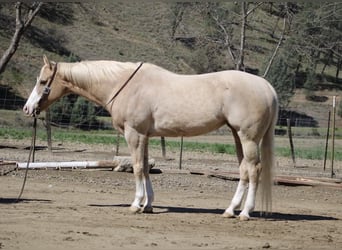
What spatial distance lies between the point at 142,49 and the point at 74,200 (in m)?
43.5

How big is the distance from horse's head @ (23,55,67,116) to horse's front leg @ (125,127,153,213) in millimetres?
1350

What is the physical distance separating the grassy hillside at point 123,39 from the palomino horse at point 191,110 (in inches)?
1183

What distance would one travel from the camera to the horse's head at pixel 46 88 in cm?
1062

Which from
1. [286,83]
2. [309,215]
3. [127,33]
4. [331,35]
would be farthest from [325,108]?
[309,215]

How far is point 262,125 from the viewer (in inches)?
384

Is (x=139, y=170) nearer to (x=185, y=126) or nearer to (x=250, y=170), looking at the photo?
(x=185, y=126)

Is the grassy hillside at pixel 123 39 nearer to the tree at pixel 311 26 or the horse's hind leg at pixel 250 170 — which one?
the tree at pixel 311 26

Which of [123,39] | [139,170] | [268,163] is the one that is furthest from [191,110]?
[123,39]

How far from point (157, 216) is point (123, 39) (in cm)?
4665

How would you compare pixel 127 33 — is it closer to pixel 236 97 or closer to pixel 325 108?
pixel 325 108

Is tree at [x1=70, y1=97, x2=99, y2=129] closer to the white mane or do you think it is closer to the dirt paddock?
the dirt paddock

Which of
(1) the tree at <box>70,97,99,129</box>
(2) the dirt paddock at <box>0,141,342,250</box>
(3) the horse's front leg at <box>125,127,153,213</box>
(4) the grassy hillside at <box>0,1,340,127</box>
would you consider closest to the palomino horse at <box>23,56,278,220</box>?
(3) the horse's front leg at <box>125,127,153,213</box>

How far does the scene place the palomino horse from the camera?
9.70 m

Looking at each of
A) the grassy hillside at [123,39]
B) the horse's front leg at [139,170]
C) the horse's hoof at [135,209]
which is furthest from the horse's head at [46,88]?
the grassy hillside at [123,39]
